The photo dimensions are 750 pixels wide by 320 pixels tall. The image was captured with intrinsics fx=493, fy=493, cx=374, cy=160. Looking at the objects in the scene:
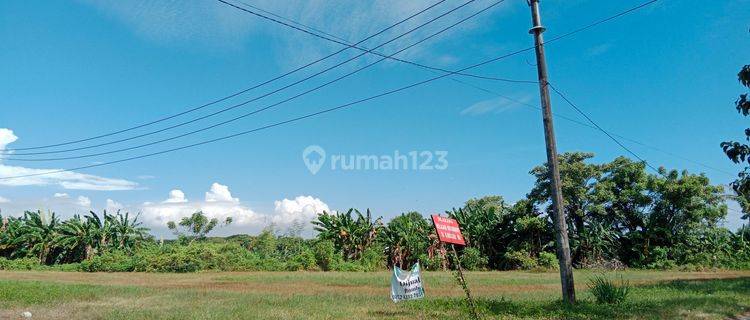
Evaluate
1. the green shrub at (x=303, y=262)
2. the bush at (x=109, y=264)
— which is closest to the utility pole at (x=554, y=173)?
the green shrub at (x=303, y=262)

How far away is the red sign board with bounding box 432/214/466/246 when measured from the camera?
10.3 meters

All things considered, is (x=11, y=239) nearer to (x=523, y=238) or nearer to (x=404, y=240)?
(x=404, y=240)

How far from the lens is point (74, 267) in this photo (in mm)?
39688

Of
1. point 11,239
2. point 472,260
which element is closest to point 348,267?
point 472,260

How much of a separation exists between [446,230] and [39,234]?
147ft

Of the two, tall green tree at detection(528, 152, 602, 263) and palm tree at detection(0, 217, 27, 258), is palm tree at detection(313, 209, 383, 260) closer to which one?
tall green tree at detection(528, 152, 602, 263)

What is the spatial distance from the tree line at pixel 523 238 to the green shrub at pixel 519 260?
0.09 metres

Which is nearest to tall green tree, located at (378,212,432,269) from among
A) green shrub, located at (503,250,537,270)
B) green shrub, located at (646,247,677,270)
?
green shrub, located at (503,250,537,270)

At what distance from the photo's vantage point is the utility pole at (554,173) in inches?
493

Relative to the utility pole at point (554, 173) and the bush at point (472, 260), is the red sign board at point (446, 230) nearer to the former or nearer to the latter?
the utility pole at point (554, 173)

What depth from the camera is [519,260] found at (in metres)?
37.8

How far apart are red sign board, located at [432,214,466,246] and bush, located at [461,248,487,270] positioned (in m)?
28.7

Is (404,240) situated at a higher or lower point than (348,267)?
higher

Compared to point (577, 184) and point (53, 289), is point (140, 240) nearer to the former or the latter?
point (53, 289)
